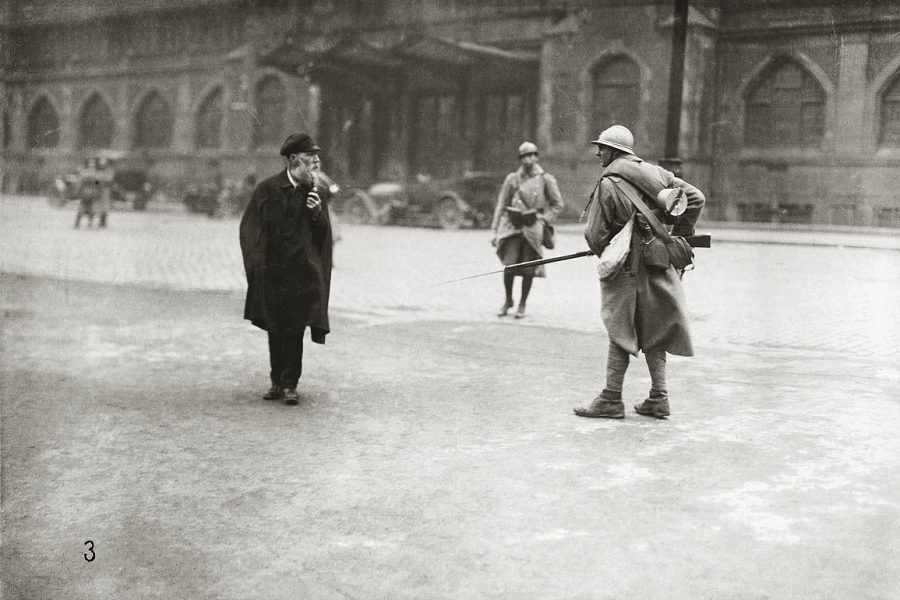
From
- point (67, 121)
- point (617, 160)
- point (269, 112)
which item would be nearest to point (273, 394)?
point (617, 160)

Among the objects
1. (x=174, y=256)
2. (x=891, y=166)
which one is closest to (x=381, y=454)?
(x=174, y=256)

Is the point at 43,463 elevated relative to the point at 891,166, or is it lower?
lower

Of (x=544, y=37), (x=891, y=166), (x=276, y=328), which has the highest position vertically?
(x=544, y=37)

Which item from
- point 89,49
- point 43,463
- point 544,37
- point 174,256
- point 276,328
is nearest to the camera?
point 43,463

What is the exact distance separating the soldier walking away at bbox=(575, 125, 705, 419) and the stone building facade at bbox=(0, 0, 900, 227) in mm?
12900

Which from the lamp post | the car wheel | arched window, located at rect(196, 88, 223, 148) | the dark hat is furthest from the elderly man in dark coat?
arched window, located at rect(196, 88, 223, 148)

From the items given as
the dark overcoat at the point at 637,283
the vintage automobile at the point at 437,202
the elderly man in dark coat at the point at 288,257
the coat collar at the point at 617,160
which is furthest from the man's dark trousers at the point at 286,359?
the vintage automobile at the point at 437,202

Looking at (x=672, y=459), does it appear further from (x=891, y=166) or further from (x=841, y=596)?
(x=891, y=166)

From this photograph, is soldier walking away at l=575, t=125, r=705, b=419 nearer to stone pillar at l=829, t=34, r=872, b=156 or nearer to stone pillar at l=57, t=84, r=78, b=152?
stone pillar at l=829, t=34, r=872, b=156

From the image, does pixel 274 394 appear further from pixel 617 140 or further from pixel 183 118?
pixel 183 118

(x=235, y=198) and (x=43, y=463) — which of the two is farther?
(x=235, y=198)

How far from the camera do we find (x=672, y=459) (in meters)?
5.04

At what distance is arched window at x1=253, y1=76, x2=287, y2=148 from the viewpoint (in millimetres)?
35625

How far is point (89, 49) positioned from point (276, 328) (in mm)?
34082
